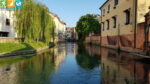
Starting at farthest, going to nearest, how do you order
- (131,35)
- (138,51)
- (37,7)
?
(37,7) → (131,35) → (138,51)

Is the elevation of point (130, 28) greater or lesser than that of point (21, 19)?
lesser

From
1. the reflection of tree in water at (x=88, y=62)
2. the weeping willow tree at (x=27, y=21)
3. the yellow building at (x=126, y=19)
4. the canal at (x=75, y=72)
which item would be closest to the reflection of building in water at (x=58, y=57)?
the canal at (x=75, y=72)

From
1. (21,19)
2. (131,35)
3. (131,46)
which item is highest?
A: (21,19)

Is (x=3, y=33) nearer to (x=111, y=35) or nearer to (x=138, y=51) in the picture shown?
(x=111, y=35)

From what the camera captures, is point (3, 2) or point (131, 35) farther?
point (3, 2)

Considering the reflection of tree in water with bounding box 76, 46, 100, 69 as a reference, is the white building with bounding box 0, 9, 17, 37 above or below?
above

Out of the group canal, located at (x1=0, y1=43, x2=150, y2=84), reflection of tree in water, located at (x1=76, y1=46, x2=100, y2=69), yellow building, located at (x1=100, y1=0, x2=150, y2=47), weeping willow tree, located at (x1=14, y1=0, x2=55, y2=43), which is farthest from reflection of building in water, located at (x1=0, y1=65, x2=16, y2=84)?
yellow building, located at (x1=100, y1=0, x2=150, y2=47)

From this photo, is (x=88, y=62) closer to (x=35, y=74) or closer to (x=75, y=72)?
(x=75, y=72)

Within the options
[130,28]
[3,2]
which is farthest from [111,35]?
[3,2]

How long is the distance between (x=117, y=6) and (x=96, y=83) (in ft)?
61.9

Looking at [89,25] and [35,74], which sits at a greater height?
[89,25]

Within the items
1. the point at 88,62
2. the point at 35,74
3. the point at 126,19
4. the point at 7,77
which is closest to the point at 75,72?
the point at 35,74

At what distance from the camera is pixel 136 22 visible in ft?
47.7

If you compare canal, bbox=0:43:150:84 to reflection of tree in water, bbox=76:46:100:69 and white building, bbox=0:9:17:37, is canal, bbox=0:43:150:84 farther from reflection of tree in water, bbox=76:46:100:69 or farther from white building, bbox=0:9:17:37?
white building, bbox=0:9:17:37
